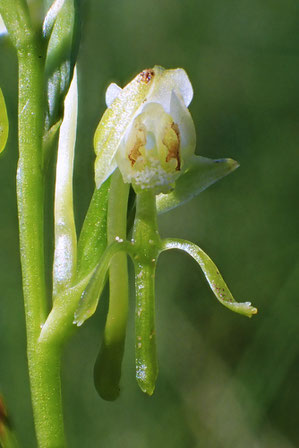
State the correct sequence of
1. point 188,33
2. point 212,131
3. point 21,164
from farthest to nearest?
point 188,33 < point 212,131 < point 21,164

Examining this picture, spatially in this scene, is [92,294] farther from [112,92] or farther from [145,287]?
[112,92]

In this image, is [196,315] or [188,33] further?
[188,33]

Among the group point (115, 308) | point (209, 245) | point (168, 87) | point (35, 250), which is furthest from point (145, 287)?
point (209, 245)

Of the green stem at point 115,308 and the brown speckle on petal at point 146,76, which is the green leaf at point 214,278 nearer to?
the green stem at point 115,308

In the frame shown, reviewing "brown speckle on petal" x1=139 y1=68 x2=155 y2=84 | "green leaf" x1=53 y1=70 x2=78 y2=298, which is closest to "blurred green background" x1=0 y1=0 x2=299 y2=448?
"green leaf" x1=53 y1=70 x2=78 y2=298

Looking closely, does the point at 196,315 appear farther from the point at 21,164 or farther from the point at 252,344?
the point at 21,164

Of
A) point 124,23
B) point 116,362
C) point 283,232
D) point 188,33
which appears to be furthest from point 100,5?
point 116,362
